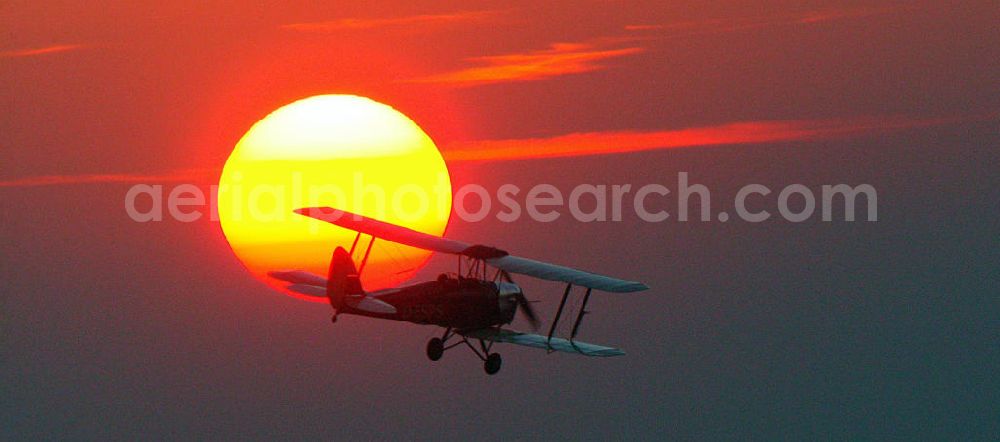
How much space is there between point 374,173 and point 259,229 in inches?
187

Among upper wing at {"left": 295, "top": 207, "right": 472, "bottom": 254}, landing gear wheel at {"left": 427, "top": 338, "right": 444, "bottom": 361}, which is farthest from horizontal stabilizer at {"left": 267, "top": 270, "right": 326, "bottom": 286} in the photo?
landing gear wheel at {"left": 427, "top": 338, "right": 444, "bottom": 361}

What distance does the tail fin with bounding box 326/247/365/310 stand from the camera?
65.9 metres

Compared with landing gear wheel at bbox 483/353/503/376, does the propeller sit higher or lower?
higher

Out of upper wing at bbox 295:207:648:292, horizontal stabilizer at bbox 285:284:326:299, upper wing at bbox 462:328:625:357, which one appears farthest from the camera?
horizontal stabilizer at bbox 285:284:326:299

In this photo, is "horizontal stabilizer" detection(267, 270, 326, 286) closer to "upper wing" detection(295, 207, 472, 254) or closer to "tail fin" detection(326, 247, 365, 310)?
"tail fin" detection(326, 247, 365, 310)

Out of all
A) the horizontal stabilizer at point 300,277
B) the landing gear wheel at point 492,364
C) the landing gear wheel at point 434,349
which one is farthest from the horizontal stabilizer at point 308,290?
the landing gear wheel at point 492,364

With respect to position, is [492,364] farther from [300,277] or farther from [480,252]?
[300,277]

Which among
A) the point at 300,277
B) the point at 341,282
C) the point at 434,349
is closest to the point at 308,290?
the point at 300,277

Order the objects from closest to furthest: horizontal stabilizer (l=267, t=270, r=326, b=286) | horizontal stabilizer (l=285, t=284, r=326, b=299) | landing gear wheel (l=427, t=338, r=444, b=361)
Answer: landing gear wheel (l=427, t=338, r=444, b=361) < horizontal stabilizer (l=285, t=284, r=326, b=299) < horizontal stabilizer (l=267, t=270, r=326, b=286)

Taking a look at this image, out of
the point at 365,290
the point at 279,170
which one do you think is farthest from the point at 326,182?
the point at 365,290

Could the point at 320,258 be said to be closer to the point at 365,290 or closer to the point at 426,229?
the point at 426,229

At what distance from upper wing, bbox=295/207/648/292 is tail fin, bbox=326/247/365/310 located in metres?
1.22

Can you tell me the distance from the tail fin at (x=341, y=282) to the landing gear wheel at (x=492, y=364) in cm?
466

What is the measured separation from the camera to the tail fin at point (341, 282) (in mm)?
65938
